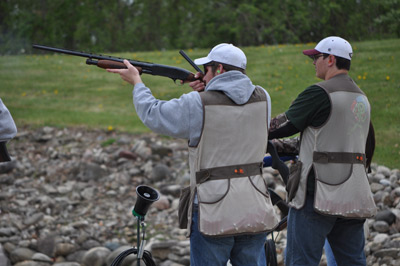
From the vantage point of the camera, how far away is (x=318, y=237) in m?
3.66

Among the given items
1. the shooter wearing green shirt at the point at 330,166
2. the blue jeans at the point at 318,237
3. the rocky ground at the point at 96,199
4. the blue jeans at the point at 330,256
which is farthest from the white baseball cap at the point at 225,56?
the rocky ground at the point at 96,199

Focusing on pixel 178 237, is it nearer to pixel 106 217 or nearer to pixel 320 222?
pixel 106 217

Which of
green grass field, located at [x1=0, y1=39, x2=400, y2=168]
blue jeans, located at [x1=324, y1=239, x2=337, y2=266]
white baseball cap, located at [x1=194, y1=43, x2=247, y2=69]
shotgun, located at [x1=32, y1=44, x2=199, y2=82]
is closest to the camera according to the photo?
white baseball cap, located at [x1=194, y1=43, x2=247, y2=69]

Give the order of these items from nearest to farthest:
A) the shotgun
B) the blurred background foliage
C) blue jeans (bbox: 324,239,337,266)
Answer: the shotgun, blue jeans (bbox: 324,239,337,266), the blurred background foliage

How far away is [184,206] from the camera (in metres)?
3.43

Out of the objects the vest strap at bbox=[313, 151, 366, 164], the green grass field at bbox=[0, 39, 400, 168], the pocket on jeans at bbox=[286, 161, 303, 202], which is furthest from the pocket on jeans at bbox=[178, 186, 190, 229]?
the green grass field at bbox=[0, 39, 400, 168]

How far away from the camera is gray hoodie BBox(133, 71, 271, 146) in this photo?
3203 mm

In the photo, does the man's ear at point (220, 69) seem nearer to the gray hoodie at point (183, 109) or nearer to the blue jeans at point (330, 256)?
the gray hoodie at point (183, 109)

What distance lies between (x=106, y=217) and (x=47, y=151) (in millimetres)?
2863

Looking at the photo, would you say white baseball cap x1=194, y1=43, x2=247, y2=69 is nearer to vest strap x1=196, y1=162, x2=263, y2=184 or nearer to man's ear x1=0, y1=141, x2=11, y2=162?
vest strap x1=196, y1=162, x2=263, y2=184

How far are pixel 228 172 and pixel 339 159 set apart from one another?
81 centimetres

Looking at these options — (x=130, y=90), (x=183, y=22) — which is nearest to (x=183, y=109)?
(x=130, y=90)

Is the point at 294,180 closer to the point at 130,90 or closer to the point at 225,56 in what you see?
the point at 225,56

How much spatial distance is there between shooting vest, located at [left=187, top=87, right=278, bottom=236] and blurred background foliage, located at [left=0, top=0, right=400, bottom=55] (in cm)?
990
